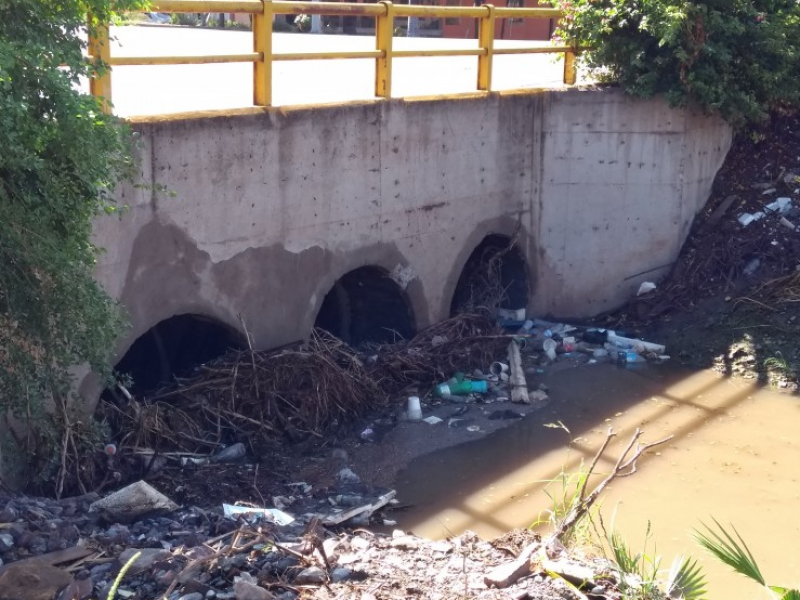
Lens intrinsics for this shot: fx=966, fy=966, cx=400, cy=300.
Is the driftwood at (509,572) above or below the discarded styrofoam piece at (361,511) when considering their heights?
above

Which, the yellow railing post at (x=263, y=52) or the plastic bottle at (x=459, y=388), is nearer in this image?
the yellow railing post at (x=263, y=52)

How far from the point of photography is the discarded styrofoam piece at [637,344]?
9922 mm

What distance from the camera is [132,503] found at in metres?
5.60

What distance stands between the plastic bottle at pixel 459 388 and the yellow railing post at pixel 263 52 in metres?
2.94

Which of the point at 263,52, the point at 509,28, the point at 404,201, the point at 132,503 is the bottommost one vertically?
the point at 132,503

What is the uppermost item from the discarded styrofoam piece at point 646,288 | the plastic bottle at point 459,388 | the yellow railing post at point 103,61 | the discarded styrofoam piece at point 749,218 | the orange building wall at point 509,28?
the orange building wall at point 509,28

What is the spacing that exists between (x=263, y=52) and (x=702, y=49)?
4997 millimetres

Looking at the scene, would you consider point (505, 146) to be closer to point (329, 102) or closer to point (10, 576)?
point (329, 102)

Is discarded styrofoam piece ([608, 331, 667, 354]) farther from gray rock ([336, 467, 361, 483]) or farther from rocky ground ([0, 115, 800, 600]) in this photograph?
gray rock ([336, 467, 361, 483])

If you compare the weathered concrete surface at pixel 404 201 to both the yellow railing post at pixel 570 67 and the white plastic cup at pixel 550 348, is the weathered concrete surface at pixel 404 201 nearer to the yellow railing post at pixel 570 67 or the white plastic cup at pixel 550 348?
the yellow railing post at pixel 570 67

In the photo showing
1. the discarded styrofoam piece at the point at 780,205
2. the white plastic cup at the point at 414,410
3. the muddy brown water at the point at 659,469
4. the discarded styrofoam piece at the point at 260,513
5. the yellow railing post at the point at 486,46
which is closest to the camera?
the discarded styrofoam piece at the point at 260,513

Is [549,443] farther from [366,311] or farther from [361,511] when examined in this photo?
[366,311]

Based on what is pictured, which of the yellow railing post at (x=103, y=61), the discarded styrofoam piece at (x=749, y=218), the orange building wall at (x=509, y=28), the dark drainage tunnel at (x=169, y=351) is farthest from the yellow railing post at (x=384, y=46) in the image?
the orange building wall at (x=509, y=28)

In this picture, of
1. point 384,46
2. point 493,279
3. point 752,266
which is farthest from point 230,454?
point 752,266
